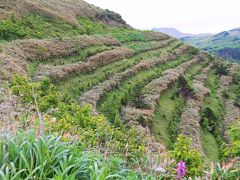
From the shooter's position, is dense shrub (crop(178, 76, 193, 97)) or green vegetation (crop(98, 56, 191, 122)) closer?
green vegetation (crop(98, 56, 191, 122))

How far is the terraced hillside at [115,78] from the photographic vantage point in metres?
30.5

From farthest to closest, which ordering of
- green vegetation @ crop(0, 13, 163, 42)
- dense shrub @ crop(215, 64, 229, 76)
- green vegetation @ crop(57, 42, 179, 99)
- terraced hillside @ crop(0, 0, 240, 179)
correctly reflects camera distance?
dense shrub @ crop(215, 64, 229, 76) → green vegetation @ crop(0, 13, 163, 42) → green vegetation @ crop(57, 42, 179, 99) → terraced hillside @ crop(0, 0, 240, 179)

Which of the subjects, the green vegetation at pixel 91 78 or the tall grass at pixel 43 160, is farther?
the green vegetation at pixel 91 78

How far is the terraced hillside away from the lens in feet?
100

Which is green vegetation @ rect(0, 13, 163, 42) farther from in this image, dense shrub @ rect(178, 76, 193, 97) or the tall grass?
the tall grass

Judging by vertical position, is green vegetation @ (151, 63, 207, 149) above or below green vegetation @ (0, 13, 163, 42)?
below

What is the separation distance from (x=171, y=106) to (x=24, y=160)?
3777 centimetres

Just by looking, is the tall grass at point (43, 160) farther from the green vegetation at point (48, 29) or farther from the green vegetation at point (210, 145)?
the green vegetation at point (48, 29)

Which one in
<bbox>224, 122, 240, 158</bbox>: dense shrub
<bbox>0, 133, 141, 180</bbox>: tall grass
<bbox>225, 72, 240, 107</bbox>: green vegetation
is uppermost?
<bbox>0, 133, 141, 180</bbox>: tall grass

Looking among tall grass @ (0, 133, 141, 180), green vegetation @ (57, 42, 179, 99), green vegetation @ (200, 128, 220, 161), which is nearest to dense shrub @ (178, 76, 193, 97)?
green vegetation @ (57, 42, 179, 99)

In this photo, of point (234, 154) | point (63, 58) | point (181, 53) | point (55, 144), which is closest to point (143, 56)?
point (181, 53)

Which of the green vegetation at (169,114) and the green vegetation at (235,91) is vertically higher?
the green vegetation at (169,114)

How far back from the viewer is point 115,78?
1671 inches

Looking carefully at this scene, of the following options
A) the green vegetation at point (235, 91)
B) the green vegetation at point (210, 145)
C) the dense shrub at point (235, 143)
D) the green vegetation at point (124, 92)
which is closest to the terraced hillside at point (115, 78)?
the green vegetation at point (210, 145)
